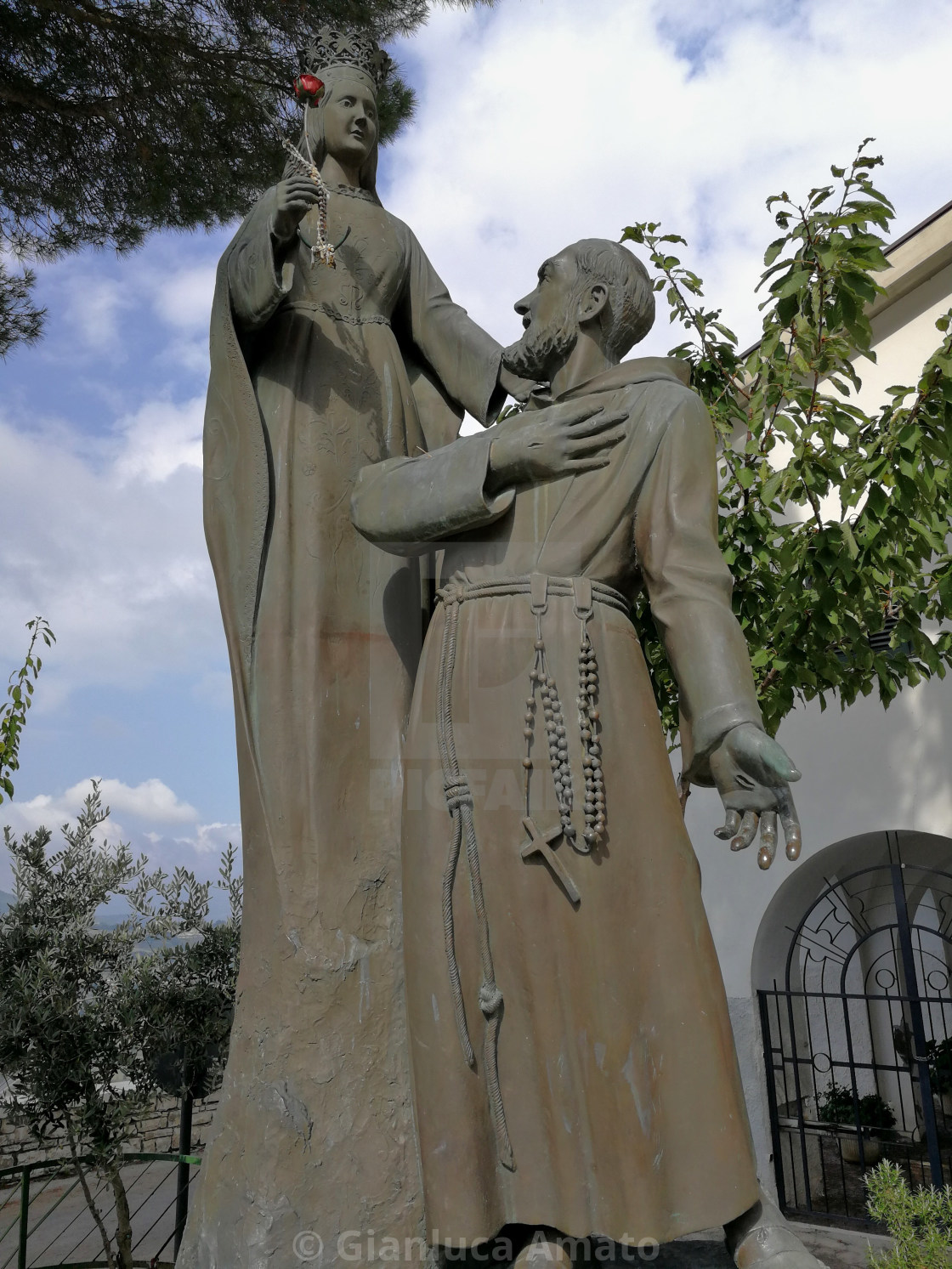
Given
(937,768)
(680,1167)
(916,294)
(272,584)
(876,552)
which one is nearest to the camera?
(680,1167)

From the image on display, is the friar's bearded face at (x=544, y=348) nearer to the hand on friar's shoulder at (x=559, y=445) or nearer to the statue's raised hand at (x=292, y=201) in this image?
the hand on friar's shoulder at (x=559, y=445)

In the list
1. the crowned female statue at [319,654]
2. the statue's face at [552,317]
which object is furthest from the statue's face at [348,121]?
the statue's face at [552,317]

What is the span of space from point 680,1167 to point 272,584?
1336 millimetres

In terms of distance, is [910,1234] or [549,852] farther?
[910,1234]

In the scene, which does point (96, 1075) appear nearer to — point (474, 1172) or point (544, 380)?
point (474, 1172)

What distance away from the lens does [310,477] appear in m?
2.41

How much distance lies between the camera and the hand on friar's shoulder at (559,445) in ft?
6.85

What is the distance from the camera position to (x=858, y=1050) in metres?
11.3

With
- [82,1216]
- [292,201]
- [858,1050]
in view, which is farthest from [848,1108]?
[292,201]

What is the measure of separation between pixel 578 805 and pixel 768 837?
320 millimetres

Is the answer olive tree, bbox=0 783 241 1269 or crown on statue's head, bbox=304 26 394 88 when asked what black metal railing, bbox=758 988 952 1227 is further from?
crown on statue's head, bbox=304 26 394 88

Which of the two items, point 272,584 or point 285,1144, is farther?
point 272,584

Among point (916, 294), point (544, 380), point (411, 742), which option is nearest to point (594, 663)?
point (411, 742)

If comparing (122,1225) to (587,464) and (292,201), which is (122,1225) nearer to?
(587,464)
